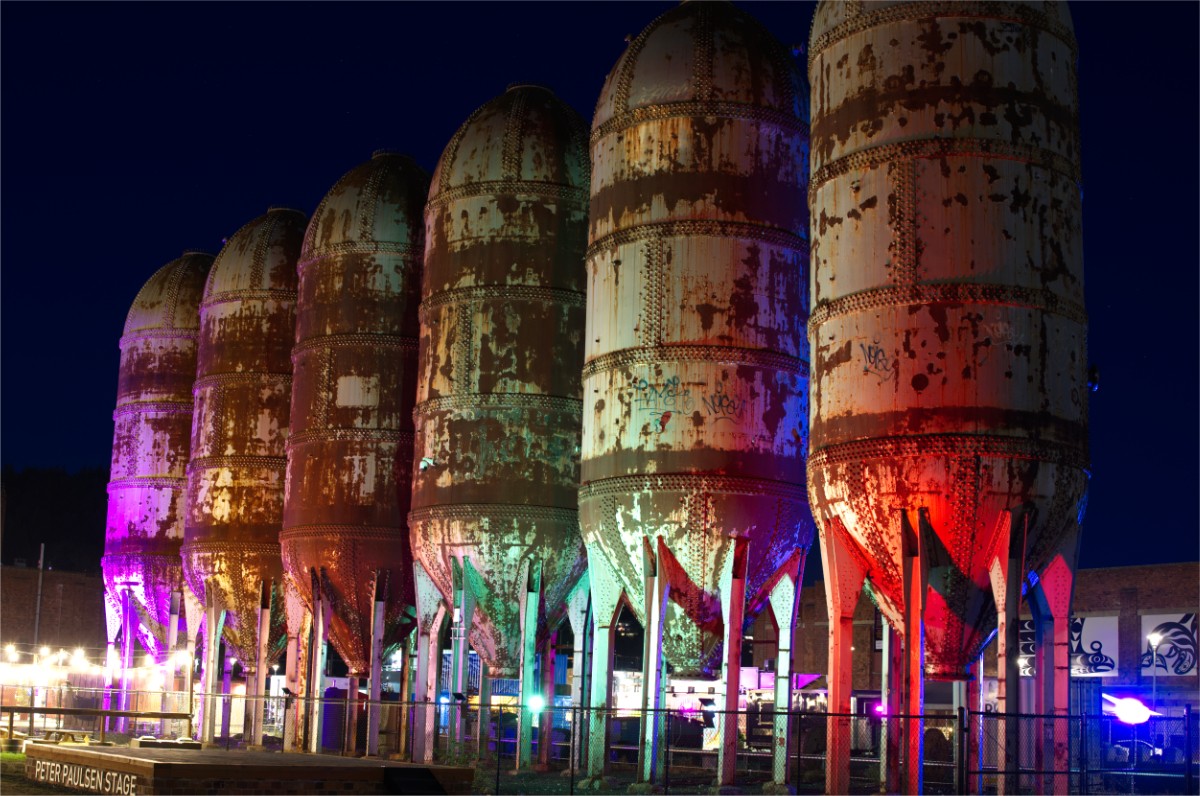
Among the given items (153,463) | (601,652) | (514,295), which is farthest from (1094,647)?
(153,463)

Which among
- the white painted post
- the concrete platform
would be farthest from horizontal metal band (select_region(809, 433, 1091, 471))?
the white painted post

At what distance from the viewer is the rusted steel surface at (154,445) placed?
46656mm

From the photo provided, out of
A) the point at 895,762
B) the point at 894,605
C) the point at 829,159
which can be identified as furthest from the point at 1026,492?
the point at 829,159

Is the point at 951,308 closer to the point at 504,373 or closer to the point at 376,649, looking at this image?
the point at 504,373

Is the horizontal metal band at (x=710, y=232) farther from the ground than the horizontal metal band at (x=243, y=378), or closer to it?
farther from the ground

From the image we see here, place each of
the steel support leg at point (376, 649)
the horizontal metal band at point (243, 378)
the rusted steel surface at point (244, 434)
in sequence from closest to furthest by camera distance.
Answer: the steel support leg at point (376, 649), the rusted steel surface at point (244, 434), the horizontal metal band at point (243, 378)

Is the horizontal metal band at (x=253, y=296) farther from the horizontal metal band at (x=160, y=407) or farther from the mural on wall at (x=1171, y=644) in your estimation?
the mural on wall at (x=1171, y=644)

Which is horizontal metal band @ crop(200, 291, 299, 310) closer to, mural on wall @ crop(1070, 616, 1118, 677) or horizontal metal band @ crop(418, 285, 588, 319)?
horizontal metal band @ crop(418, 285, 588, 319)

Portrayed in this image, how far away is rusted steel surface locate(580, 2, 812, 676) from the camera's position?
89.8 ft

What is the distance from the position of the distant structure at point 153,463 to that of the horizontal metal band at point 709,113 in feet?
72.6

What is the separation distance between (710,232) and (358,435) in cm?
1228

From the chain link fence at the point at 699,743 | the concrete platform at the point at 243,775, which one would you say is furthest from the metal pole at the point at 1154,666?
the concrete platform at the point at 243,775

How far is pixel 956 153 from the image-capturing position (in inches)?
900

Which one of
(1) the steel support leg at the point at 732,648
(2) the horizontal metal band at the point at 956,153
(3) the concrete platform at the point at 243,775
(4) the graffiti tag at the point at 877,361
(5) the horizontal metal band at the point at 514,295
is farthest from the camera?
(5) the horizontal metal band at the point at 514,295
